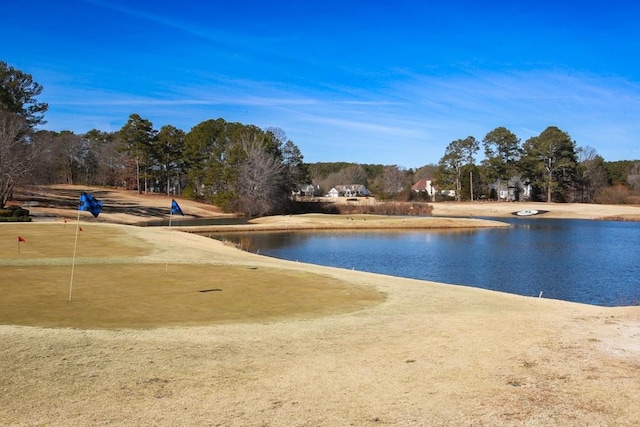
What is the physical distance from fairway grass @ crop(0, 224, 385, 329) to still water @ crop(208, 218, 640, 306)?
10597 millimetres

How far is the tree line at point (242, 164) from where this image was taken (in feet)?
311

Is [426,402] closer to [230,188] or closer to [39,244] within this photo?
[39,244]

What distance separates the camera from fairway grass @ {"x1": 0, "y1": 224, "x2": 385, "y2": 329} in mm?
13352

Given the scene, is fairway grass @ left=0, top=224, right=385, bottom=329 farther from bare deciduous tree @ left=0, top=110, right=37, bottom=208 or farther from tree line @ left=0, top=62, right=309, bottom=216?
tree line @ left=0, top=62, right=309, bottom=216

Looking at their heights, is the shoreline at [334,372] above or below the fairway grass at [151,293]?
above

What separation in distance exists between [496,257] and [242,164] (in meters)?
65.4

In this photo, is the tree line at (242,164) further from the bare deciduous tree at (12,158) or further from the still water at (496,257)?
the still water at (496,257)

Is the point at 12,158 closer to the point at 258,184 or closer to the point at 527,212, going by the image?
the point at 258,184

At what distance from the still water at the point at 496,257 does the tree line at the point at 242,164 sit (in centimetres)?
3837

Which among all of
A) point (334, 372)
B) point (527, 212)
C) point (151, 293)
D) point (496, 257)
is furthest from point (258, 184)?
point (334, 372)

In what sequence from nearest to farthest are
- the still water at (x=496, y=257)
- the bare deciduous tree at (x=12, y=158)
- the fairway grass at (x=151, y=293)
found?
the fairway grass at (x=151, y=293)
the still water at (x=496, y=257)
the bare deciduous tree at (x=12, y=158)

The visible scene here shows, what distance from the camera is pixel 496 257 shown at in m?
37.9

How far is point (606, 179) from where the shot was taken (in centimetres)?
14312

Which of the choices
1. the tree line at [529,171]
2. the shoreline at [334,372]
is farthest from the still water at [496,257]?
the tree line at [529,171]
